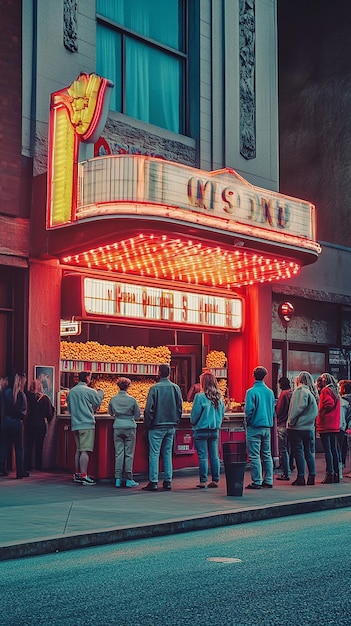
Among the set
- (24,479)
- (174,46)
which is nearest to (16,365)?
(24,479)

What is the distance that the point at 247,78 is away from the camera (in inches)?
783

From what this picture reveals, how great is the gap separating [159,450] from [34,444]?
112 inches

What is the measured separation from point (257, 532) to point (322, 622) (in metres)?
4.24

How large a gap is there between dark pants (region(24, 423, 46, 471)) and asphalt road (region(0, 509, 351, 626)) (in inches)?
224

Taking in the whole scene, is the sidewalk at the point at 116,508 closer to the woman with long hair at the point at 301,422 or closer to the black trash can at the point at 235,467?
the black trash can at the point at 235,467

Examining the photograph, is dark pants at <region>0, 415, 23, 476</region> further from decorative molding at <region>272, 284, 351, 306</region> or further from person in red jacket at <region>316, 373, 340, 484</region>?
decorative molding at <region>272, 284, 351, 306</region>

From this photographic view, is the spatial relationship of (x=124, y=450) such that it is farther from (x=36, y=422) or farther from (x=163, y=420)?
(x=36, y=422)

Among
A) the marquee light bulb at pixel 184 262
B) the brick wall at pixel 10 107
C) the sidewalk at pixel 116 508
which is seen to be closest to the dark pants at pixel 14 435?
the sidewalk at pixel 116 508

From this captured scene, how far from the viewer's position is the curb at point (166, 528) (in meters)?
8.32

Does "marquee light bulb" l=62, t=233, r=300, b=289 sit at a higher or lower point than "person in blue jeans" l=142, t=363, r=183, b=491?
higher

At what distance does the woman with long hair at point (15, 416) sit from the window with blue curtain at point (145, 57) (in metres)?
6.69

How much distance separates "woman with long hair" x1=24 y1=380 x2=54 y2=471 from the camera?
47.5ft

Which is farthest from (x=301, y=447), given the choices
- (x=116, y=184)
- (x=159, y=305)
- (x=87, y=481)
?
(x=116, y=184)

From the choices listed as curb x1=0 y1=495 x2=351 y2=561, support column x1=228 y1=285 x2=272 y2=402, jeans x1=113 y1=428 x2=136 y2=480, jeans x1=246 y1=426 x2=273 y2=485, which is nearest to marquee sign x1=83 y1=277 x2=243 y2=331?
Answer: support column x1=228 y1=285 x2=272 y2=402
